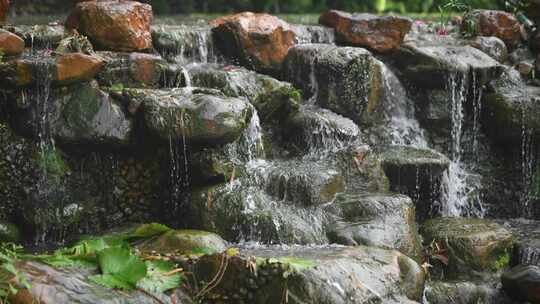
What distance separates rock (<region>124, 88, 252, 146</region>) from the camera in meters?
6.95

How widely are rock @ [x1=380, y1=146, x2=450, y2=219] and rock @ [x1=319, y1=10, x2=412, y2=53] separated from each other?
7.32 ft

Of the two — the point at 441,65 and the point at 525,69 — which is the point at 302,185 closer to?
the point at 441,65

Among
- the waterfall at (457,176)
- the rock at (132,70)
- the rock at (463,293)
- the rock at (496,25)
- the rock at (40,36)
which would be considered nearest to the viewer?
the rock at (463,293)

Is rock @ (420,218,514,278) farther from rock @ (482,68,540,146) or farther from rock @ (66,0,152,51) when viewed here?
rock @ (66,0,152,51)

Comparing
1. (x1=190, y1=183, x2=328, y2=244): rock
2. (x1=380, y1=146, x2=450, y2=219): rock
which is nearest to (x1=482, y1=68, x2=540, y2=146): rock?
(x1=380, y1=146, x2=450, y2=219): rock

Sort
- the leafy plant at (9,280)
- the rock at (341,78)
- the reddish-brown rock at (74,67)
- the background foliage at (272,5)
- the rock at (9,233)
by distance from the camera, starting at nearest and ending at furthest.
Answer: the leafy plant at (9,280) < the rock at (9,233) < the reddish-brown rock at (74,67) < the rock at (341,78) < the background foliage at (272,5)

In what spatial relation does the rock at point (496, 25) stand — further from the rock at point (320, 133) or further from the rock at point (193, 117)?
the rock at point (193, 117)

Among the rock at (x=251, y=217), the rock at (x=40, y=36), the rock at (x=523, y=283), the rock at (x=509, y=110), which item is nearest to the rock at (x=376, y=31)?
the rock at (x=509, y=110)

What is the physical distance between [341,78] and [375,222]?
8.88ft

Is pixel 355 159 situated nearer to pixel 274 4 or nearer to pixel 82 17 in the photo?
pixel 82 17

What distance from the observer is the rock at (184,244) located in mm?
5305

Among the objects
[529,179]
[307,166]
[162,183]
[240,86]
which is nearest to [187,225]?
[162,183]

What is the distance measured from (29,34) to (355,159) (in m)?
3.97

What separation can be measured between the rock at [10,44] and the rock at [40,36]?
0.70 m
